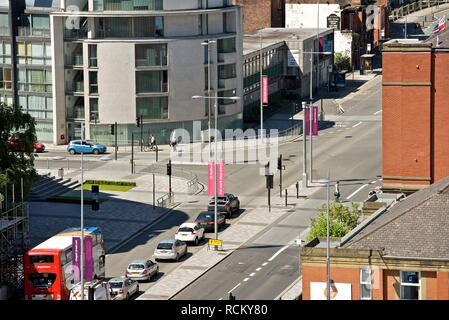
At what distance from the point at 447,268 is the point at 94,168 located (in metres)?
63.8

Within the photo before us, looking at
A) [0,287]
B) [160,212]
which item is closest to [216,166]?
[160,212]

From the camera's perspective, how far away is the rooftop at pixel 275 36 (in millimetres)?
134500

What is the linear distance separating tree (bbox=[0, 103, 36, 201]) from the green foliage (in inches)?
3644

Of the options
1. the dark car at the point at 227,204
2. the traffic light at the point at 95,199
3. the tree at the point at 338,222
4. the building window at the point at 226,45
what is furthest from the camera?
the building window at the point at 226,45

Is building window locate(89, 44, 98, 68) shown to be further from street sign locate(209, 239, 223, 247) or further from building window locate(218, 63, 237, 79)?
street sign locate(209, 239, 223, 247)

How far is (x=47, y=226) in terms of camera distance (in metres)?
77.6

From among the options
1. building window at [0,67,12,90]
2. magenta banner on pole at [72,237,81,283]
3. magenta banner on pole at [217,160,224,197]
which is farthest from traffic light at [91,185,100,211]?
building window at [0,67,12,90]

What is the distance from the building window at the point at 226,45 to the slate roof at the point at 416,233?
73.3m

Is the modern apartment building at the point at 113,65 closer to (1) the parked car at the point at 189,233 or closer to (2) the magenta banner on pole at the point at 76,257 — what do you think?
(1) the parked car at the point at 189,233

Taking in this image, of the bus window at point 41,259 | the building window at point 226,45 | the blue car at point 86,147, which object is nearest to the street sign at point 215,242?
the bus window at point 41,259

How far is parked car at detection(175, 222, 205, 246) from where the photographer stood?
71.8 m

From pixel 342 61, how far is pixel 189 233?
95694mm
